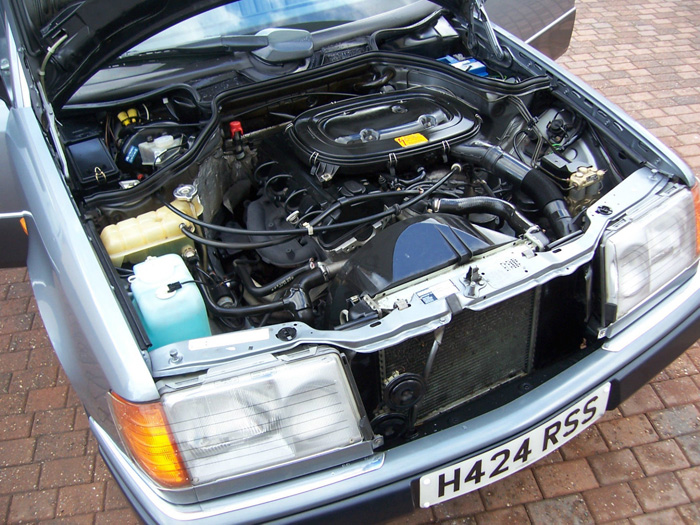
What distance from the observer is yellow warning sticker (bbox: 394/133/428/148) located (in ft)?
7.05

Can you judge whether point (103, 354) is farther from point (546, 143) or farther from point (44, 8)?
point (546, 143)

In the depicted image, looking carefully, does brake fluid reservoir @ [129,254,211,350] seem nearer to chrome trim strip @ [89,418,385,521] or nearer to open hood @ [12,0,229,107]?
chrome trim strip @ [89,418,385,521]

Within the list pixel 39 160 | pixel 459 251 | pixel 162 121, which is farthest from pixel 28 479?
pixel 459 251

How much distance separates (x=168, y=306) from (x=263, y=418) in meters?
0.46

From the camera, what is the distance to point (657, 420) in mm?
2361

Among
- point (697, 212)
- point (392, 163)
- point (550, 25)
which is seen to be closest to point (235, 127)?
point (392, 163)

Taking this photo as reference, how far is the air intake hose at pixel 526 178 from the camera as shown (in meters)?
1.92

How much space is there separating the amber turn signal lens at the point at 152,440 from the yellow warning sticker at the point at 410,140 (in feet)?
4.20

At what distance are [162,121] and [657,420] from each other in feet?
7.66

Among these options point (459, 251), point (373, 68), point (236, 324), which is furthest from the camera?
point (373, 68)

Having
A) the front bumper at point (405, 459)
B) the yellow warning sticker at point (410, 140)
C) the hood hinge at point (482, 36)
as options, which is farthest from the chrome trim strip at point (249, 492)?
the hood hinge at point (482, 36)

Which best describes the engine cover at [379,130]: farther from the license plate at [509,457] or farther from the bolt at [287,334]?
the license plate at [509,457]

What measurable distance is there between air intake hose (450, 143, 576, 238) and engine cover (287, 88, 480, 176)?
0.08 metres

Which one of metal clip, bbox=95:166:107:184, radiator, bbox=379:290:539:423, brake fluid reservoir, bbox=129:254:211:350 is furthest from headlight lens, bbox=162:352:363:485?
metal clip, bbox=95:166:107:184
